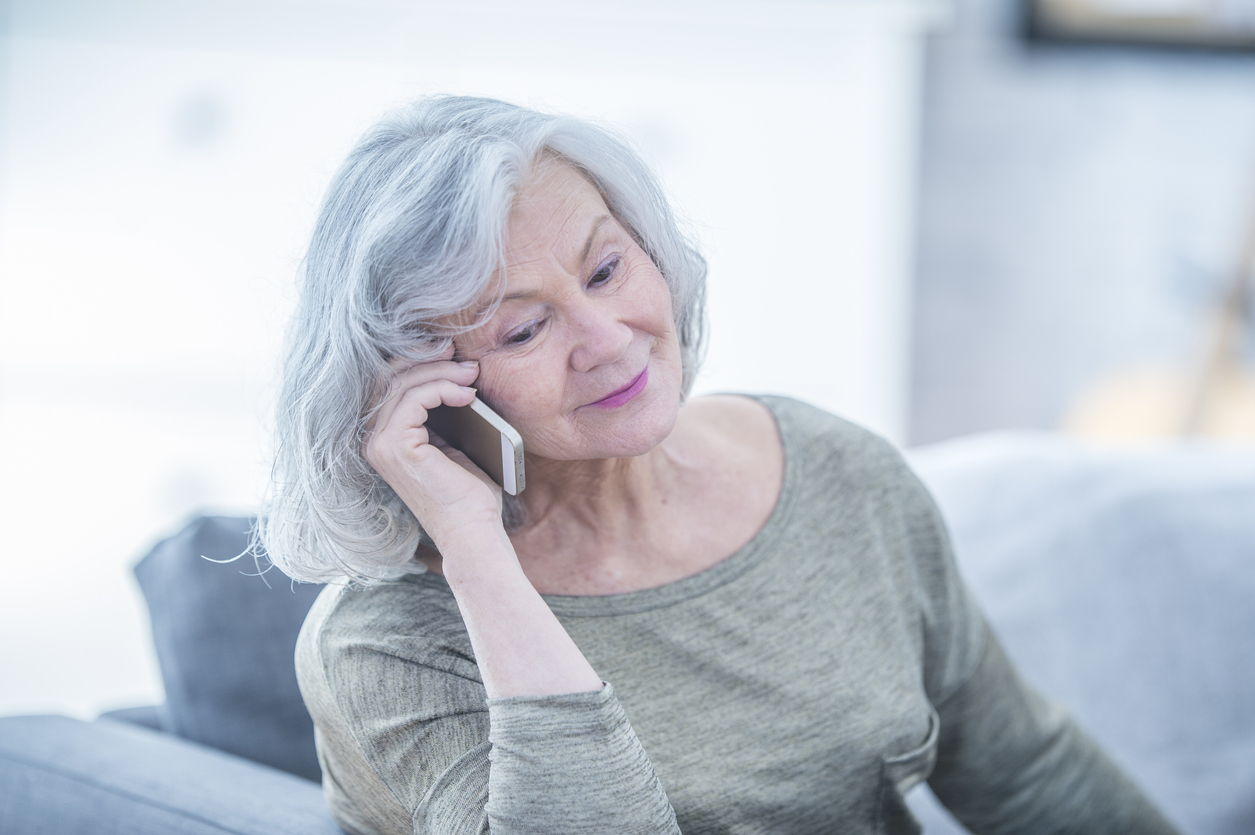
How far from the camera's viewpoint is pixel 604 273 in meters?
0.88

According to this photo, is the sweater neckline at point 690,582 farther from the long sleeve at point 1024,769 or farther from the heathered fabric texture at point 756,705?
the long sleeve at point 1024,769

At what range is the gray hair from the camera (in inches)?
31.7

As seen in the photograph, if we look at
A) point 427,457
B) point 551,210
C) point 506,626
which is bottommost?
point 506,626

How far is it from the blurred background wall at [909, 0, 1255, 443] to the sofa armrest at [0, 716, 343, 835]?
2307mm

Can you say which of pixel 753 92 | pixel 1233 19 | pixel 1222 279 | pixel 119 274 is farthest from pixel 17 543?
pixel 1233 19

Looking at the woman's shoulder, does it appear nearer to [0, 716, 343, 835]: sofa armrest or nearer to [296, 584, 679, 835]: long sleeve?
[296, 584, 679, 835]: long sleeve

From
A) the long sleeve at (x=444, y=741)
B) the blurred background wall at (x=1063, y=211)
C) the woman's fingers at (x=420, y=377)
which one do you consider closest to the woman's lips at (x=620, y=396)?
the woman's fingers at (x=420, y=377)

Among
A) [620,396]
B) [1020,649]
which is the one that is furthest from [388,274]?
[1020,649]

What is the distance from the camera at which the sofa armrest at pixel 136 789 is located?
0.94 m

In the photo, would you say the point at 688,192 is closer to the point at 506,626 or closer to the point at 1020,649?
the point at 1020,649

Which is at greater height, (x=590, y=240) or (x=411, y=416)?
(x=590, y=240)

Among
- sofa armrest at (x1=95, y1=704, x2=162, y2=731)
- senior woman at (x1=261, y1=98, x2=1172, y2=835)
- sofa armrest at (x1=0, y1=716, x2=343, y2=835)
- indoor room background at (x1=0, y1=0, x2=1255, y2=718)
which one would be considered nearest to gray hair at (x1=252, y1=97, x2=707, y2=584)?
senior woman at (x1=261, y1=98, x2=1172, y2=835)

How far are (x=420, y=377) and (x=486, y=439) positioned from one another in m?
0.08

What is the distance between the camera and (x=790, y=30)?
257 centimetres
